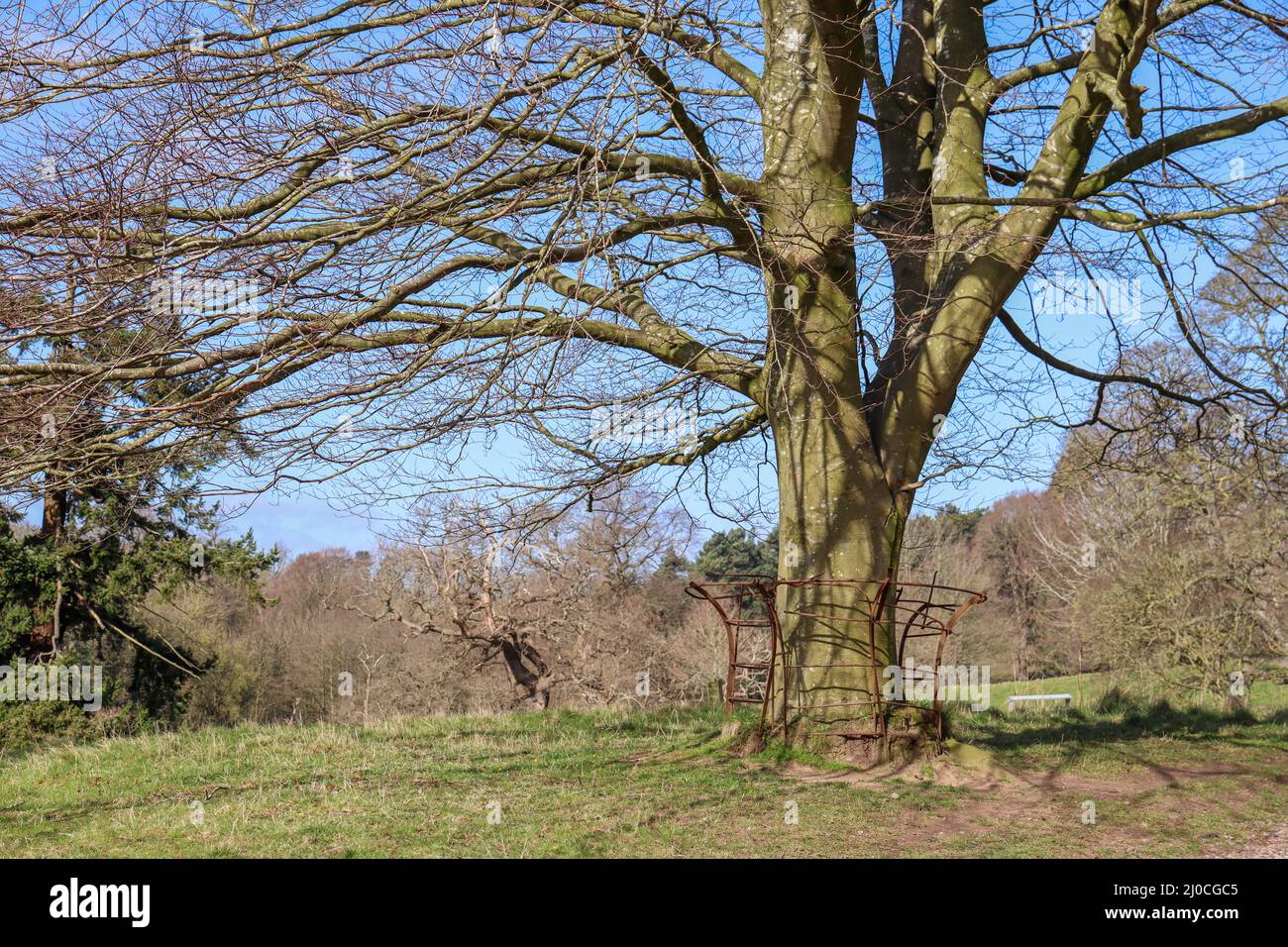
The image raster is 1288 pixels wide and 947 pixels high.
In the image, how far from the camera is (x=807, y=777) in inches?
261

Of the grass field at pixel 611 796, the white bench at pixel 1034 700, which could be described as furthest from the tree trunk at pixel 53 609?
the white bench at pixel 1034 700

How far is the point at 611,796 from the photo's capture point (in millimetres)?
6035

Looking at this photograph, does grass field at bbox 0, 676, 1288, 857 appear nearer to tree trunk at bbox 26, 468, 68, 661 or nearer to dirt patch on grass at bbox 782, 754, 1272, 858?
dirt patch on grass at bbox 782, 754, 1272, 858

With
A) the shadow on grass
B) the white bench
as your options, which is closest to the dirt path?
the shadow on grass

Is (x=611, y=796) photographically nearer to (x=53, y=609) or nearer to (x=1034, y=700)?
(x=1034, y=700)

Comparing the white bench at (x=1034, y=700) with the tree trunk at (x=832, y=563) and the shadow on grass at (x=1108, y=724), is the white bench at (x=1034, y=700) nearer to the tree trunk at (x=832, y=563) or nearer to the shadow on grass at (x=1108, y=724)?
the shadow on grass at (x=1108, y=724)

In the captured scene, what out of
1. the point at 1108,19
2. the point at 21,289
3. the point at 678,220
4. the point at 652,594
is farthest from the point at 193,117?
the point at 652,594

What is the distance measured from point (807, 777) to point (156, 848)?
13.0 ft

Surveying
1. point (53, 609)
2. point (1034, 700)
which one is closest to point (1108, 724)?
point (1034, 700)

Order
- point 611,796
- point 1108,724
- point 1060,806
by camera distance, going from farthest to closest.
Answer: point 1108,724, point 1060,806, point 611,796

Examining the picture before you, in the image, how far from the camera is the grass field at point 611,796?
5.13 m

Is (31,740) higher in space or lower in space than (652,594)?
lower

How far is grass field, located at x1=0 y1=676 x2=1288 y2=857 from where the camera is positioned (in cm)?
513
